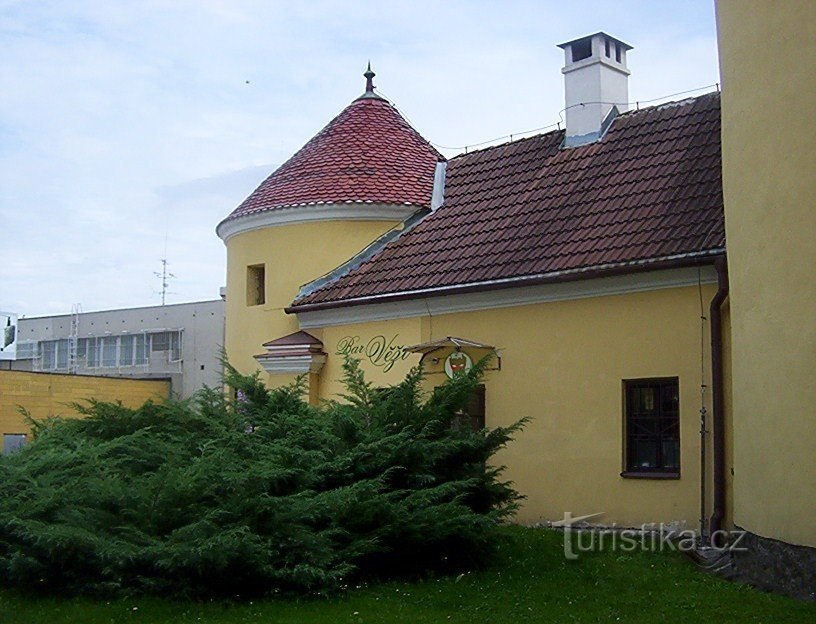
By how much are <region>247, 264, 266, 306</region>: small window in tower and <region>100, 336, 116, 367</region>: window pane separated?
94.8 ft

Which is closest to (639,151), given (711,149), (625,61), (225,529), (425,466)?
(711,149)

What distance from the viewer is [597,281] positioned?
15281mm

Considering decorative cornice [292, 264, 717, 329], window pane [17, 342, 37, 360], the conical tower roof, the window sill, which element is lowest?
the window sill

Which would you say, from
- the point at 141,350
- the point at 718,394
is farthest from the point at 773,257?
the point at 141,350

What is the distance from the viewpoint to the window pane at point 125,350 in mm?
47656

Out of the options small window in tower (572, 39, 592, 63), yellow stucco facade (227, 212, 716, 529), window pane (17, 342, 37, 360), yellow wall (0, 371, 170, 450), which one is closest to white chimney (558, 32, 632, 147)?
small window in tower (572, 39, 592, 63)

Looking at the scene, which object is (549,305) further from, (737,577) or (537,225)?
(737,577)

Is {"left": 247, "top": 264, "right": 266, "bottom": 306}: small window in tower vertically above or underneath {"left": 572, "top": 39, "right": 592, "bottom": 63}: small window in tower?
underneath

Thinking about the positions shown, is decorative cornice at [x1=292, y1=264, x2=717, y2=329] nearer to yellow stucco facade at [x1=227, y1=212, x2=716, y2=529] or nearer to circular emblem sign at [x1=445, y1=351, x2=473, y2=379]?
yellow stucco facade at [x1=227, y1=212, x2=716, y2=529]

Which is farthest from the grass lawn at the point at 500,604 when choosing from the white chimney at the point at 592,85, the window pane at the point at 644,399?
the white chimney at the point at 592,85

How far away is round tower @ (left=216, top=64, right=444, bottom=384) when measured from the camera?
19906 millimetres

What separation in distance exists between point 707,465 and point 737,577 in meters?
3.14

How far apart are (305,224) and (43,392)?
16.6 metres

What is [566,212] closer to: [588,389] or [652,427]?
[588,389]
